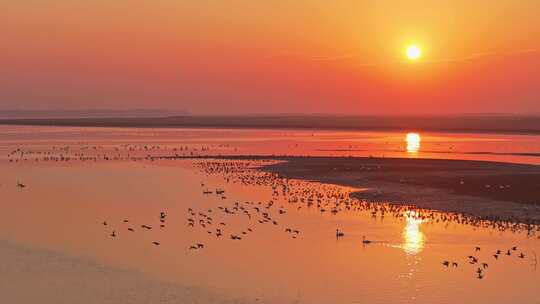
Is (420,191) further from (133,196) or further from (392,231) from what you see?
(133,196)

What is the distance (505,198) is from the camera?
42312 mm

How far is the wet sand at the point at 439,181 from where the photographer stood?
39531 millimetres

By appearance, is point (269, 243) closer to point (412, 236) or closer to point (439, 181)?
point (412, 236)

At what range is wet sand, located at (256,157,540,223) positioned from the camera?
130 feet

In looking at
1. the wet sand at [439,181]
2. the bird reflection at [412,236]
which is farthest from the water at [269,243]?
the wet sand at [439,181]

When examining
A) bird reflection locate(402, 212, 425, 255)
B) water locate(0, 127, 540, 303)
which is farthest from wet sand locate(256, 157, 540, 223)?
bird reflection locate(402, 212, 425, 255)

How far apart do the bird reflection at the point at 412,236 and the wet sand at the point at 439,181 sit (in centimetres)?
369

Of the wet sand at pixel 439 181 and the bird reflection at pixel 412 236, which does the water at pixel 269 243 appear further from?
the wet sand at pixel 439 181

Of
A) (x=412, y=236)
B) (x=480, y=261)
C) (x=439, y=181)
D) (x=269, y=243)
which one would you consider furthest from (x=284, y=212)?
(x=439, y=181)

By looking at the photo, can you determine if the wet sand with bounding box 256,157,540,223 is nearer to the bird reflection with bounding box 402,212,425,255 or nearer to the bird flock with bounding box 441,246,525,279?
the bird reflection with bounding box 402,212,425,255

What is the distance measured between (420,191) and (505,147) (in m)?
46.6

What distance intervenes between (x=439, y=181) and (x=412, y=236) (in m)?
20.5

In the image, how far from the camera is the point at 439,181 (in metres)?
50.9

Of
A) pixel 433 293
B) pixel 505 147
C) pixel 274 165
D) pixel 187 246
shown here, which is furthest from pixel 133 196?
pixel 505 147
